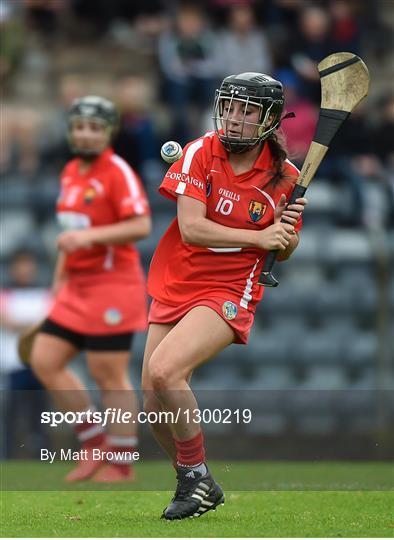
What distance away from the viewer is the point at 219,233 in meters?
6.30

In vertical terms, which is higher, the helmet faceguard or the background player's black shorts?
the helmet faceguard

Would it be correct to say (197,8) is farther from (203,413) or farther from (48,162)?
(203,413)

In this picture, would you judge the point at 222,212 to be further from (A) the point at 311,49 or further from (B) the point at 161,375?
(A) the point at 311,49

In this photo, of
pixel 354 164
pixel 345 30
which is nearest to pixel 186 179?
pixel 354 164

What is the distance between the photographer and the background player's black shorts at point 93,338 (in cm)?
884

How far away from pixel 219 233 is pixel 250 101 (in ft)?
2.12

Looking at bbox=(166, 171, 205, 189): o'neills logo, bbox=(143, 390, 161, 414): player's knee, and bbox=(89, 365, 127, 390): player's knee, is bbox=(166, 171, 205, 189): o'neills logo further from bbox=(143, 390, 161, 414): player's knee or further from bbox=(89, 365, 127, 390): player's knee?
bbox=(89, 365, 127, 390): player's knee

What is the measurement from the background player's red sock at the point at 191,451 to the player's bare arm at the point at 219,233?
0.91 m

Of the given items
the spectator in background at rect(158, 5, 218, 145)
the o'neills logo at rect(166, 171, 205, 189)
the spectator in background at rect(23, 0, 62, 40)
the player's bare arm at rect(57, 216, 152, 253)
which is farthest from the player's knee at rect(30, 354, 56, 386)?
the spectator in background at rect(23, 0, 62, 40)

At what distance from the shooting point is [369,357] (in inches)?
470

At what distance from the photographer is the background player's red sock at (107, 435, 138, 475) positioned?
8.47m

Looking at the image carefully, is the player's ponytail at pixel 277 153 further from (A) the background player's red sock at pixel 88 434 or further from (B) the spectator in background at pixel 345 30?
(B) the spectator in background at pixel 345 30

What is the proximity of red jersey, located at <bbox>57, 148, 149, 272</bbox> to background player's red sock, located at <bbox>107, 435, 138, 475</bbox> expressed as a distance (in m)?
1.15

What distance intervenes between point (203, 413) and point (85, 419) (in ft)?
5.72
